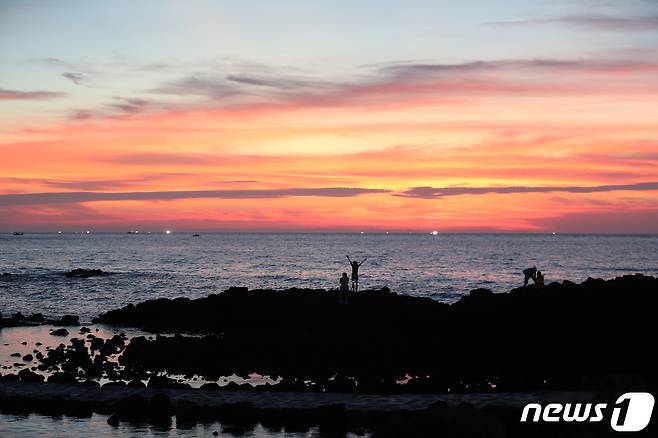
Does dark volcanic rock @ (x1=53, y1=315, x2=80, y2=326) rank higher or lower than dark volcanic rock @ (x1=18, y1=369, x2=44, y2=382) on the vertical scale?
lower

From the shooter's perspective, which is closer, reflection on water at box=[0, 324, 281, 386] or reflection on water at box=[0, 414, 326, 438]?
reflection on water at box=[0, 414, 326, 438]

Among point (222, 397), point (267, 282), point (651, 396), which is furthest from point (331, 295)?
point (267, 282)

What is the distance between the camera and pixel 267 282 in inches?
3280

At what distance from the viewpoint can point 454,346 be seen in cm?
2911

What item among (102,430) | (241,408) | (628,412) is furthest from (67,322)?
(628,412)

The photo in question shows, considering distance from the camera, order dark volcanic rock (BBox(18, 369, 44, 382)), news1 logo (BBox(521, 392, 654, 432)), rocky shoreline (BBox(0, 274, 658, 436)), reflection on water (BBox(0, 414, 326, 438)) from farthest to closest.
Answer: dark volcanic rock (BBox(18, 369, 44, 382)), rocky shoreline (BBox(0, 274, 658, 436)), reflection on water (BBox(0, 414, 326, 438)), news1 logo (BBox(521, 392, 654, 432))

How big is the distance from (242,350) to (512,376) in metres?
10.8

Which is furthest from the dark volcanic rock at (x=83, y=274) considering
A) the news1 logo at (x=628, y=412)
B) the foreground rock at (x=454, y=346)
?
the news1 logo at (x=628, y=412)

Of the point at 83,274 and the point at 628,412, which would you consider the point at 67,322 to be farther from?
the point at 83,274

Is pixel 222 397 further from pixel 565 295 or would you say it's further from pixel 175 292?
pixel 175 292

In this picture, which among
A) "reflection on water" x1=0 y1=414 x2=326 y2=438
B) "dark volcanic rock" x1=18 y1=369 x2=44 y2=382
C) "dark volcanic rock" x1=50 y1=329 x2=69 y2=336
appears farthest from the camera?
"dark volcanic rock" x1=50 y1=329 x2=69 y2=336

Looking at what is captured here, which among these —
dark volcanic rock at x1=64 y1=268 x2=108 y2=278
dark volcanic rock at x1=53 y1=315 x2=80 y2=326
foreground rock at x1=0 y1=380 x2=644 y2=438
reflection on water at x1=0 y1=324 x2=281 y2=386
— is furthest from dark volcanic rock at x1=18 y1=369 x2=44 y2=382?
dark volcanic rock at x1=64 y1=268 x2=108 y2=278

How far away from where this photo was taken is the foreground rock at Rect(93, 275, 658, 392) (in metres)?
25.5

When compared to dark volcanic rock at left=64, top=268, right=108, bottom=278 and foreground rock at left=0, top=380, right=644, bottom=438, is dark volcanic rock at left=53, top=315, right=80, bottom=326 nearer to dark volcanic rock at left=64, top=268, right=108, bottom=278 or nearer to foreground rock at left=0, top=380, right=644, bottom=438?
foreground rock at left=0, top=380, right=644, bottom=438
